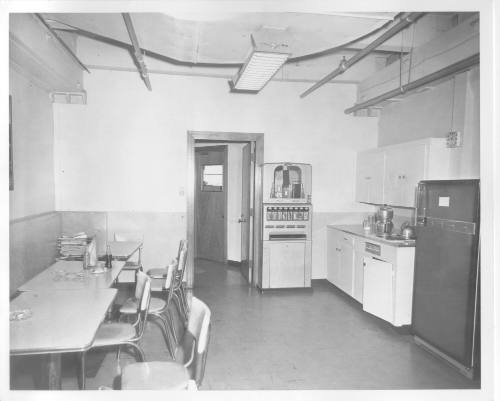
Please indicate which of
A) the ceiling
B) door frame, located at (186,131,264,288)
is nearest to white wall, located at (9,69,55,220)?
the ceiling

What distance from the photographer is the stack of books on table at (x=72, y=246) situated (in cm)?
489

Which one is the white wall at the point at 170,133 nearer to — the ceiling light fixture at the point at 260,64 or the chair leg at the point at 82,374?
the ceiling light fixture at the point at 260,64

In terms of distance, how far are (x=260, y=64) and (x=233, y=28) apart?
47cm

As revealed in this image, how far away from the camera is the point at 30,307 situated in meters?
2.44

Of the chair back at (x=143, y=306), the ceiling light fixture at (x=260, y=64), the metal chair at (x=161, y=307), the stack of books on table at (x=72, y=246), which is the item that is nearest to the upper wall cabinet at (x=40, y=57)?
the stack of books on table at (x=72, y=246)

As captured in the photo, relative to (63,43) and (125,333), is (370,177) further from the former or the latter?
(63,43)

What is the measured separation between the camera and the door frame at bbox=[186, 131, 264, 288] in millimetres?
5898

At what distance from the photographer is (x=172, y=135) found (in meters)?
5.86

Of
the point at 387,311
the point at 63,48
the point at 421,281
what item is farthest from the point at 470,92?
the point at 63,48

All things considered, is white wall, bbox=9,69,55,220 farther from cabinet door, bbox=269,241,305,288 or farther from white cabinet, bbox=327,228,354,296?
white cabinet, bbox=327,228,354,296

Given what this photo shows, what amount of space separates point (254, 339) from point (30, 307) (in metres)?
2.26

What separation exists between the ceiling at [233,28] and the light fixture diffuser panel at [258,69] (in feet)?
0.41

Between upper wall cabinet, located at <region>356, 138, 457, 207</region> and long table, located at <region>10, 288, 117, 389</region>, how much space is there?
11.9 feet

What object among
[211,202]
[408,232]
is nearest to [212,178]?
[211,202]
